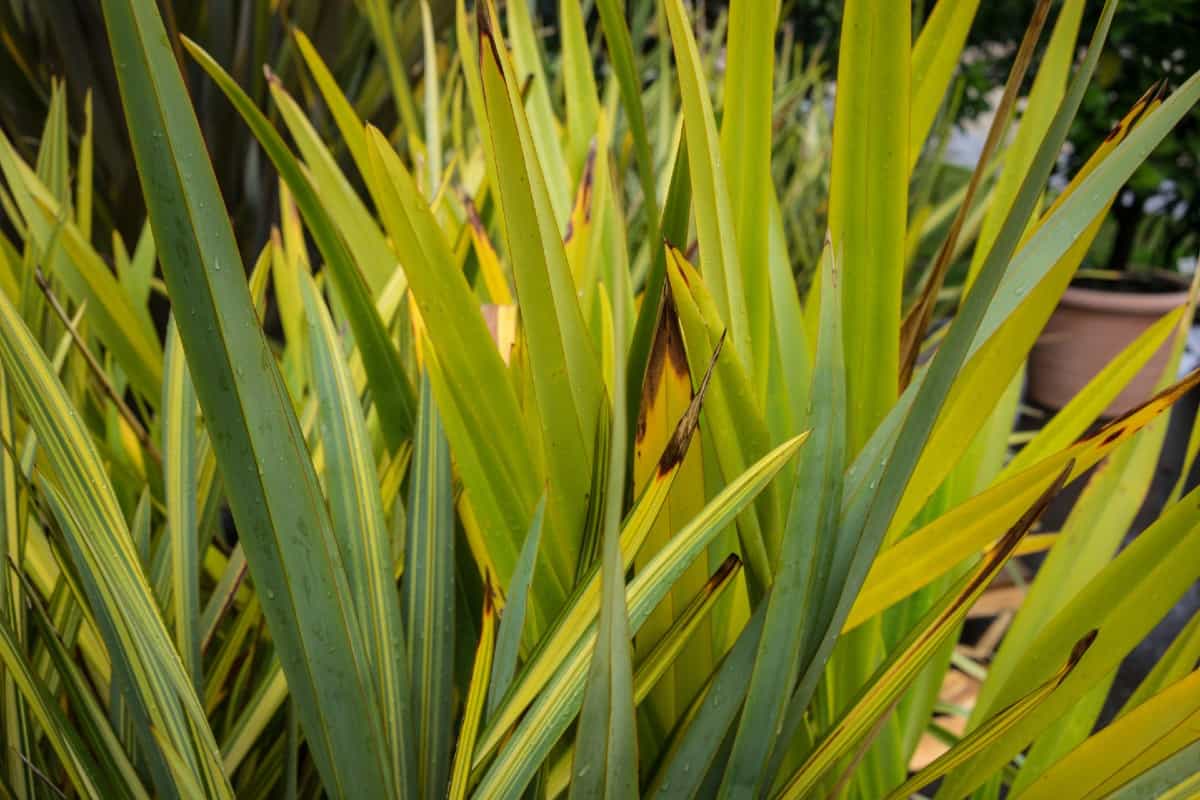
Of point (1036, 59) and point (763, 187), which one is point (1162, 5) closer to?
point (1036, 59)

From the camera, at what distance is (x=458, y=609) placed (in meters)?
0.45

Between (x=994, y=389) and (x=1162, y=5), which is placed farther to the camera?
(x=1162, y=5)

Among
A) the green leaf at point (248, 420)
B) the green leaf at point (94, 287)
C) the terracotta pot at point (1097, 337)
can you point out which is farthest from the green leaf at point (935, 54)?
the terracotta pot at point (1097, 337)

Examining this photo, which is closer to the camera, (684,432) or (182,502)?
(684,432)

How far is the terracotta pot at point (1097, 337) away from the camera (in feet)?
7.09

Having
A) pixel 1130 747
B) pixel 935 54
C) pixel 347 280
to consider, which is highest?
pixel 935 54

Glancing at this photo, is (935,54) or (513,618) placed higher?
(935,54)

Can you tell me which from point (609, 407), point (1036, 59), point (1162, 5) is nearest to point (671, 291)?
point (609, 407)

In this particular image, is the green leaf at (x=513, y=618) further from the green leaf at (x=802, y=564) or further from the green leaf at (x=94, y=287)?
the green leaf at (x=94, y=287)

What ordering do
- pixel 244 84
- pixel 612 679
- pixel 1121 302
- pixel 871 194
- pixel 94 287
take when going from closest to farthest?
1. pixel 612 679
2. pixel 871 194
3. pixel 94 287
4. pixel 244 84
5. pixel 1121 302

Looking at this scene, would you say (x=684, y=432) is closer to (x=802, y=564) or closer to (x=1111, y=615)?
(x=802, y=564)

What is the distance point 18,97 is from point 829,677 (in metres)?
1.25

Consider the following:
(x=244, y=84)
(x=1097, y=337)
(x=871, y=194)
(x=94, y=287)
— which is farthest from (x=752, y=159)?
(x=1097, y=337)

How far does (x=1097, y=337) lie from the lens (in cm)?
218
